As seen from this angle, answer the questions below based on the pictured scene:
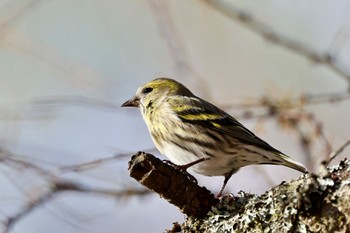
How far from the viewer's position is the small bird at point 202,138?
3594 millimetres

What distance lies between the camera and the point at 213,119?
400 cm

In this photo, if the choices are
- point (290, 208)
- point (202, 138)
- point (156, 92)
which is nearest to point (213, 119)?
point (202, 138)

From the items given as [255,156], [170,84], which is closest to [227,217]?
[255,156]

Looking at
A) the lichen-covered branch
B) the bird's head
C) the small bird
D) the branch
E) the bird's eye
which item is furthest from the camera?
the bird's eye

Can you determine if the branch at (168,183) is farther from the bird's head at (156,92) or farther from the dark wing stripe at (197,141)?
the bird's head at (156,92)

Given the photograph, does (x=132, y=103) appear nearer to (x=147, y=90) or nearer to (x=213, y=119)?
(x=147, y=90)

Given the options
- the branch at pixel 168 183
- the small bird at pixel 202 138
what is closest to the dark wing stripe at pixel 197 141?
the small bird at pixel 202 138

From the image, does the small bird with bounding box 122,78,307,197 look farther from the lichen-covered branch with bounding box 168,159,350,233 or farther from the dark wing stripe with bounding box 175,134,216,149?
the lichen-covered branch with bounding box 168,159,350,233

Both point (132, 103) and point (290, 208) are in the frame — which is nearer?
point (290, 208)

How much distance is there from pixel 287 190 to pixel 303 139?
1.80 metres

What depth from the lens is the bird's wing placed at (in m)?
3.76

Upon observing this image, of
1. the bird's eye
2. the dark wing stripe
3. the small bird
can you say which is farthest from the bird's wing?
the bird's eye

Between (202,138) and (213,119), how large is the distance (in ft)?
0.84

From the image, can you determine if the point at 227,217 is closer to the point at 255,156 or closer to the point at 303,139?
the point at 255,156
